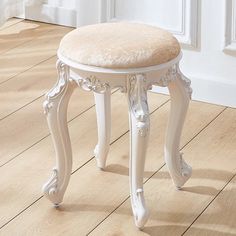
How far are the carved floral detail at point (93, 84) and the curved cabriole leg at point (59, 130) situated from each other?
0.20ft

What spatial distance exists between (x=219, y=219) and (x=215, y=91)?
83 cm

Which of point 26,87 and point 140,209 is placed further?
point 26,87

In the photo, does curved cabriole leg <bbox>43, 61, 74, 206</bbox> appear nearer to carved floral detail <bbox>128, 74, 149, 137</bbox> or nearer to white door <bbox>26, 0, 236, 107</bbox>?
carved floral detail <bbox>128, 74, 149, 137</bbox>

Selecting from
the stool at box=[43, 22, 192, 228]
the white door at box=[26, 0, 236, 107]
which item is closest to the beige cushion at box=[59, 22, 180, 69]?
the stool at box=[43, 22, 192, 228]

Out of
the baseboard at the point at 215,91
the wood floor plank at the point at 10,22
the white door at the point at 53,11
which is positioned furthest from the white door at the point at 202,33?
the wood floor plank at the point at 10,22

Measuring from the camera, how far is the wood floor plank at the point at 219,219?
1936mm

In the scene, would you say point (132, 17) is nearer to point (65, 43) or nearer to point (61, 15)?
point (61, 15)

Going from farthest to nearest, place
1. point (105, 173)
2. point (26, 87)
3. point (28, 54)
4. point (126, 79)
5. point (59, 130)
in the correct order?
point (28, 54), point (26, 87), point (105, 173), point (59, 130), point (126, 79)

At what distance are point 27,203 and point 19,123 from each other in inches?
23.0

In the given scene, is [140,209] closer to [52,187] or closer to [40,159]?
[52,187]

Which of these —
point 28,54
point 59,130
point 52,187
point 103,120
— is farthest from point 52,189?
point 28,54

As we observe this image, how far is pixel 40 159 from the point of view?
235 cm

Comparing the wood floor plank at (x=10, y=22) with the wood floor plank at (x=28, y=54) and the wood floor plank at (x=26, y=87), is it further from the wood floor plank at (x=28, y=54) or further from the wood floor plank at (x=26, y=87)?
the wood floor plank at (x=26, y=87)

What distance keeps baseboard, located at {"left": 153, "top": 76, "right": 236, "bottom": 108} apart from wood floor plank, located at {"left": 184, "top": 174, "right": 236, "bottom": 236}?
64 centimetres
